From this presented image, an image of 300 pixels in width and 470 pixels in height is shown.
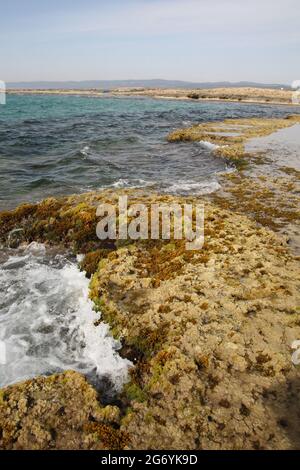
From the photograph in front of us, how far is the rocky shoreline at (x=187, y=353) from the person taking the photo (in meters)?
7.00

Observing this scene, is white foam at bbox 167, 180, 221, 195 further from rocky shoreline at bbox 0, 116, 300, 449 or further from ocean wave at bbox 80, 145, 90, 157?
ocean wave at bbox 80, 145, 90, 157

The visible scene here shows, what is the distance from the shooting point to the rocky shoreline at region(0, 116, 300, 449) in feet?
23.0

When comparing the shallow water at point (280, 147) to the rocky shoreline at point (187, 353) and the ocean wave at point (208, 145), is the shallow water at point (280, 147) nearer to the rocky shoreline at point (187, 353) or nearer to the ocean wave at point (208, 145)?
the ocean wave at point (208, 145)

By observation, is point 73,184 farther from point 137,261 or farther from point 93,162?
point 137,261

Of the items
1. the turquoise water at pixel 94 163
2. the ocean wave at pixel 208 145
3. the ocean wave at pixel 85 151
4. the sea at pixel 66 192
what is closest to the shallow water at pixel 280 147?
the ocean wave at pixel 208 145

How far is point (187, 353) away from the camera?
8.70 meters

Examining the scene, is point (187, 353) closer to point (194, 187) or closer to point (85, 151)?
point (194, 187)

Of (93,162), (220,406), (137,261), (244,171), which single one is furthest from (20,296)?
(93,162)

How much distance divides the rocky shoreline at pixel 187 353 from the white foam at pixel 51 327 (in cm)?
58

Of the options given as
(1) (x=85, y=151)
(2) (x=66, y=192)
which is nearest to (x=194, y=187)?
(2) (x=66, y=192)

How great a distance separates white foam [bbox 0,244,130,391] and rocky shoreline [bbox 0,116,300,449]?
58 centimetres

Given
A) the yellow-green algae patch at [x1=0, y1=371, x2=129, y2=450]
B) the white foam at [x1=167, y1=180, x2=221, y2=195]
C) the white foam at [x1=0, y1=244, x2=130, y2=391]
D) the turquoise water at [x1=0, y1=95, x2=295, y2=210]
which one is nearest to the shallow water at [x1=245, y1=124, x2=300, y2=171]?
the turquoise water at [x1=0, y1=95, x2=295, y2=210]

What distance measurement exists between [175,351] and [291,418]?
2853 mm

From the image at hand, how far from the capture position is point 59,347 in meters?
10.2
